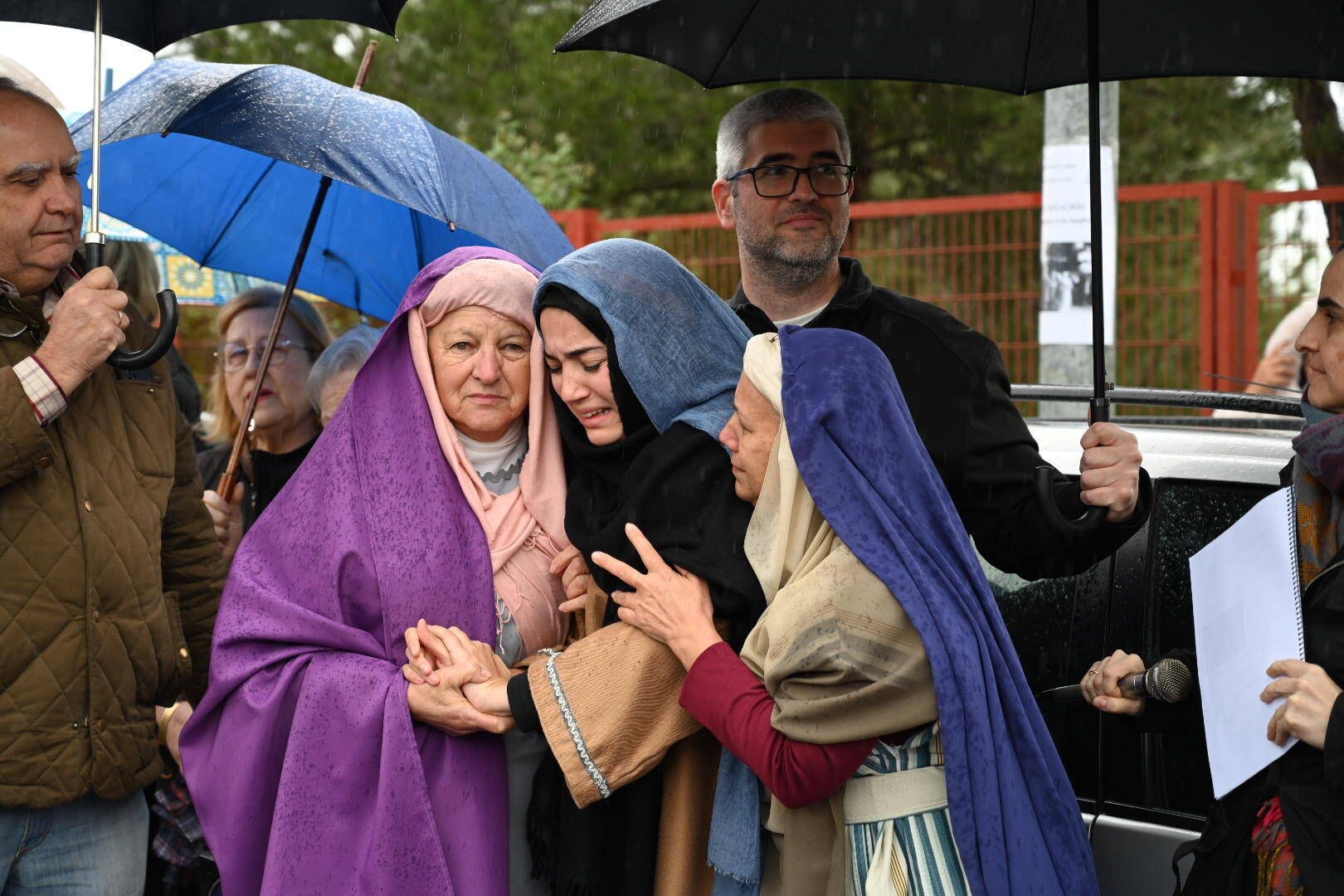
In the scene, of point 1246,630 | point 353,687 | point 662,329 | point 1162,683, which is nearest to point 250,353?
point 353,687

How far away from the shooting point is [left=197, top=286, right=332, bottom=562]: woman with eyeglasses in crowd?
4.83 m

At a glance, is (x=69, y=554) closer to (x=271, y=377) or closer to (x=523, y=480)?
(x=523, y=480)

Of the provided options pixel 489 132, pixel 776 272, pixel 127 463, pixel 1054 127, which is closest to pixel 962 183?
pixel 489 132

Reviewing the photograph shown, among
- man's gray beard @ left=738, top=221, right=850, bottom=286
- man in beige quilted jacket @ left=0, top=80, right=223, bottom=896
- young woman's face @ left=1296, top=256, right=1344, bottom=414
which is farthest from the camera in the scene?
man's gray beard @ left=738, top=221, right=850, bottom=286

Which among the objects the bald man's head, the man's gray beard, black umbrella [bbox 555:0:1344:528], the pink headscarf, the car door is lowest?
the car door

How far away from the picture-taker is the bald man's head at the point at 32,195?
296cm

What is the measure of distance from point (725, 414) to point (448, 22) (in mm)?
12595

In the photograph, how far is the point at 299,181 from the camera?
4906 millimetres

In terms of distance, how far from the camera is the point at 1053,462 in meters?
3.61

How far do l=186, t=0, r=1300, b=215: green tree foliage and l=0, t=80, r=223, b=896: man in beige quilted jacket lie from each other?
10563 mm

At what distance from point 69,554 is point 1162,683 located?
7.23 feet

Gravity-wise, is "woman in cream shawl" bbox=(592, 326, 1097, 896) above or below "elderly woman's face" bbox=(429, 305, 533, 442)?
below

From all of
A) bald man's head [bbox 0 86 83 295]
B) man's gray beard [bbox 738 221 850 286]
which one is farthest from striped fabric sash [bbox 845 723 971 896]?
bald man's head [bbox 0 86 83 295]

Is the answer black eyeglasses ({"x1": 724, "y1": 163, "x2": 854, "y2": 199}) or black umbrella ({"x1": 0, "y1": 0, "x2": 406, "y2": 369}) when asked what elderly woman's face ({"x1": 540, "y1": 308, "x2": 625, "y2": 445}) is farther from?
black umbrella ({"x1": 0, "y1": 0, "x2": 406, "y2": 369})
